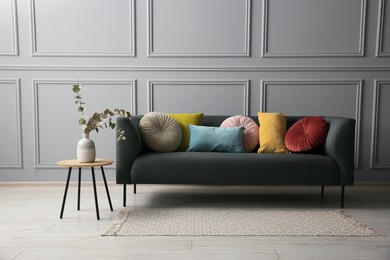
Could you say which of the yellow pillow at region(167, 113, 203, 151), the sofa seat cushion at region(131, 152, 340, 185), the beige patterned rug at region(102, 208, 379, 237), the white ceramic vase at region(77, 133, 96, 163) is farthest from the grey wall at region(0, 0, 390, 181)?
the beige patterned rug at region(102, 208, 379, 237)

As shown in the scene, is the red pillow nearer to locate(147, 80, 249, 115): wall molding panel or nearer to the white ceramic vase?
locate(147, 80, 249, 115): wall molding panel

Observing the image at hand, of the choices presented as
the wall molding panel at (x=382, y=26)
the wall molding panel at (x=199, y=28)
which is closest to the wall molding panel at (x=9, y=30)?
the wall molding panel at (x=199, y=28)

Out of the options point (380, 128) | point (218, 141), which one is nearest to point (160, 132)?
point (218, 141)

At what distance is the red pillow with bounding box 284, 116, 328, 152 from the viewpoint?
9.80 ft

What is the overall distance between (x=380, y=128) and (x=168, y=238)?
2.65m

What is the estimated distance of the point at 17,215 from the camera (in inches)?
106

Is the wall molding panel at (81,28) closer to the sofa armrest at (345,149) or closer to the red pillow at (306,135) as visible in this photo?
the red pillow at (306,135)

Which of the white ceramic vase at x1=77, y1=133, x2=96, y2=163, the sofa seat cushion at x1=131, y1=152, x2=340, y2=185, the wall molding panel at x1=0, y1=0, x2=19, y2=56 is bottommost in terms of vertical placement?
the sofa seat cushion at x1=131, y1=152, x2=340, y2=185

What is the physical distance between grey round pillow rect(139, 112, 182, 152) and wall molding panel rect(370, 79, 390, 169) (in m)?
2.04

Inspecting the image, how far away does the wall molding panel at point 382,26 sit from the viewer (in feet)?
12.0

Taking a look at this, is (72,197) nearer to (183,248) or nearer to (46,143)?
(46,143)

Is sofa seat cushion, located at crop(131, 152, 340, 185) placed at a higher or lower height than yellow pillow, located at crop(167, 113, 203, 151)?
lower

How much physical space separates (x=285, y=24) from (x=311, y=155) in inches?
58.1

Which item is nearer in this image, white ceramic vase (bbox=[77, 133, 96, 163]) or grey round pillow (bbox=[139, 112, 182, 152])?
white ceramic vase (bbox=[77, 133, 96, 163])
